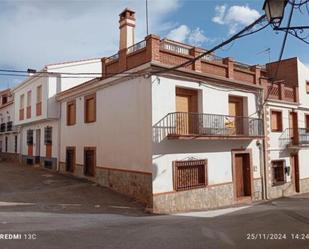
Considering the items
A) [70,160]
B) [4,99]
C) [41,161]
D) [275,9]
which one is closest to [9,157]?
[4,99]

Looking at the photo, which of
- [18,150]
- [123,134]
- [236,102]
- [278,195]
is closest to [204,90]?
[236,102]

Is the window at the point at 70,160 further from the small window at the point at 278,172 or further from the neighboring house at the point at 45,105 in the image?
the small window at the point at 278,172

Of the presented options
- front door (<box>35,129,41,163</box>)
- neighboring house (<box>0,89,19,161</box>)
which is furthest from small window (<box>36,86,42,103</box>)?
neighboring house (<box>0,89,19,161</box>)

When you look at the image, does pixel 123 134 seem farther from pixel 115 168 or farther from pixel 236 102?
pixel 236 102

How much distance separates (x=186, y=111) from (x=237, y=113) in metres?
3.70

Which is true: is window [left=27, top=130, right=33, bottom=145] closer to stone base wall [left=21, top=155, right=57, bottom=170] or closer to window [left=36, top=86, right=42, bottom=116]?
stone base wall [left=21, top=155, right=57, bottom=170]

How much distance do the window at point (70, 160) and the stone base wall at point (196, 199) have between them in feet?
25.0

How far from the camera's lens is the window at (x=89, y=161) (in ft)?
50.6

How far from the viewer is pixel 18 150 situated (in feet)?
85.6

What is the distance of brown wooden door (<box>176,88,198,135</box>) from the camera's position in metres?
12.2

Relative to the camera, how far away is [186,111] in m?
13.3

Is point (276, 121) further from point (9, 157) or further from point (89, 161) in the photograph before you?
point (9, 157)

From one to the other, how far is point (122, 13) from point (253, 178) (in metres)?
10.2

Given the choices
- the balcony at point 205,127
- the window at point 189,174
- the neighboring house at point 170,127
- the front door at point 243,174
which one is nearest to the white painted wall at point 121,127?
→ the neighboring house at point 170,127
